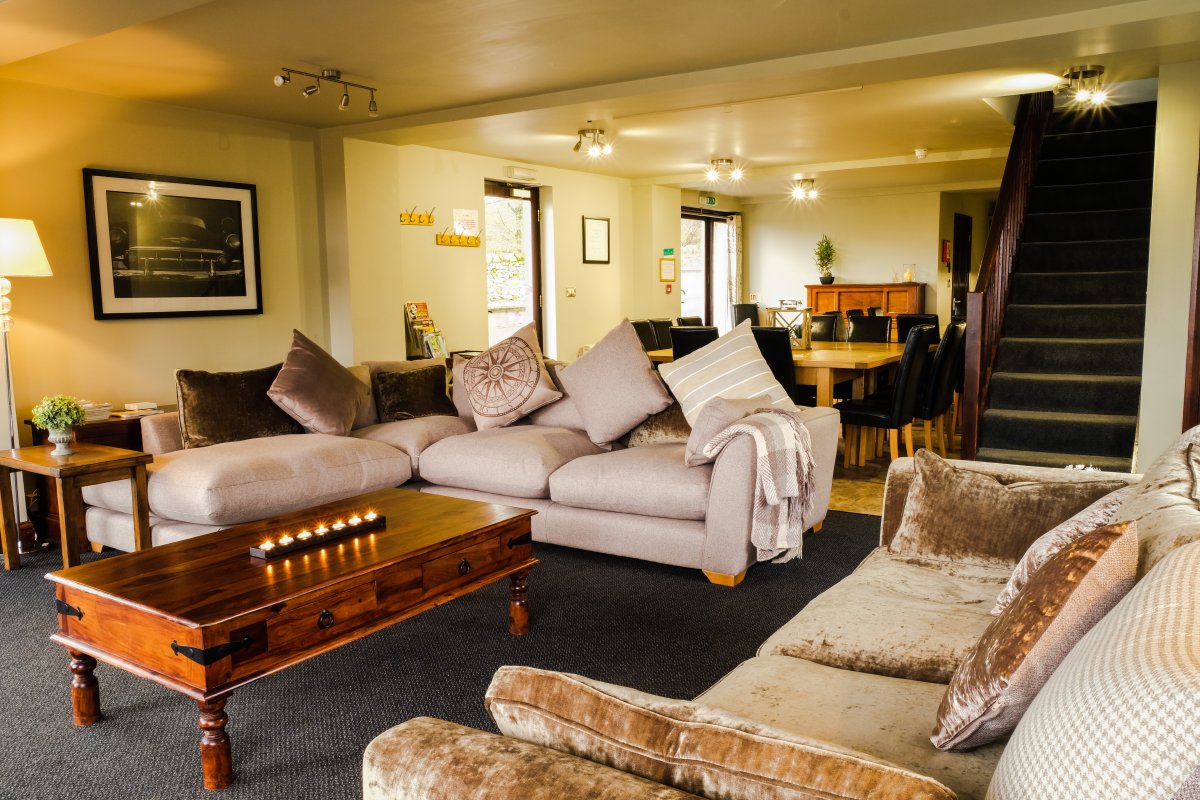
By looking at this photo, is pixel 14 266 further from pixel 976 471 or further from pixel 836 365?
pixel 836 365

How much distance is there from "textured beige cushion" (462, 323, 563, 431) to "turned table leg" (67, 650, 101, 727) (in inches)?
98.8

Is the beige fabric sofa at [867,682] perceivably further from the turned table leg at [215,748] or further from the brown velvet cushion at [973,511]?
the turned table leg at [215,748]

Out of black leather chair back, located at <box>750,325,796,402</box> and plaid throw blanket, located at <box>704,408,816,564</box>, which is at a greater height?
black leather chair back, located at <box>750,325,796,402</box>

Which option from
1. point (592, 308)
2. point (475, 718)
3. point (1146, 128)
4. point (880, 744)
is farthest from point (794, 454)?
point (592, 308)

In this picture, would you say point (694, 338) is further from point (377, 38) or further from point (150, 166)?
point (150, 166)

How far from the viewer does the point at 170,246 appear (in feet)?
18.9

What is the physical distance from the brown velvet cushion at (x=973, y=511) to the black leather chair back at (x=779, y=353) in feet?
10.1

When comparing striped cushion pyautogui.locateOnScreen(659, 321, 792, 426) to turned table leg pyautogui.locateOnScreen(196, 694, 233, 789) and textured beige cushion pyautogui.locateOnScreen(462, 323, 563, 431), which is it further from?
turned table leg pyautogui.locateOnScreen(196, 694, 233, 789)

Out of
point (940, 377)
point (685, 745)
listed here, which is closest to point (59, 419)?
point (685, 745)

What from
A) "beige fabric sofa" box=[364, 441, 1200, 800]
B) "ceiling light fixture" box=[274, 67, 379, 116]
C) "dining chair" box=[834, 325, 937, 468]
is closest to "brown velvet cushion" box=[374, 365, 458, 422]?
"ceiling light fixture" box=[274, 67, 379, 116]

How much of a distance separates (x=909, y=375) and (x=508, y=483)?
2.76 m

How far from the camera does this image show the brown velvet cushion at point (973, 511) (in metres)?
2.39

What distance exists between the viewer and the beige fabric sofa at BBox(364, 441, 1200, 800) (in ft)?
3.27

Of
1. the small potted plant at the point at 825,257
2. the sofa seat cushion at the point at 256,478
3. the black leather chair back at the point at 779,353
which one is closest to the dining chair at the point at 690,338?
the black leather chair back at the point at 779,353
